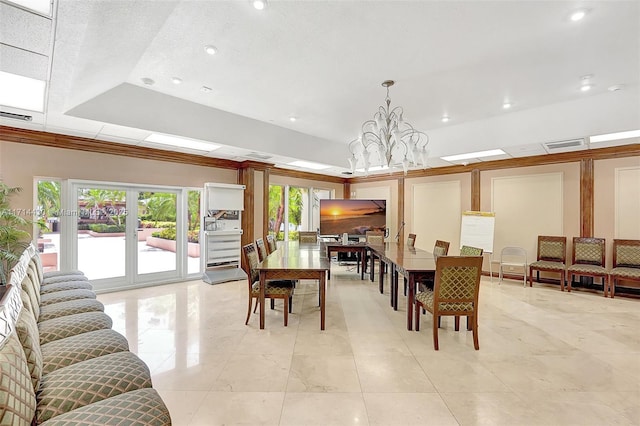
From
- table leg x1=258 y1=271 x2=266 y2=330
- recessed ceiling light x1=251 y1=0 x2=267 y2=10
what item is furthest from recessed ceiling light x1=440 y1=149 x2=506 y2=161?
recessed ceiling light x1=251 y1=0 x2=267 y2=10

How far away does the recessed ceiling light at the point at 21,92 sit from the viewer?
2736 mm

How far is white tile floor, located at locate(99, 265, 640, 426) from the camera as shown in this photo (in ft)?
6.75

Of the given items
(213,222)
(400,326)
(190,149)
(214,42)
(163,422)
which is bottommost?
(400,326)

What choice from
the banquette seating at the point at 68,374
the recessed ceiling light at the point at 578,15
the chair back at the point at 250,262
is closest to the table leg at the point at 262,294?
the chair back at the point at 250,262

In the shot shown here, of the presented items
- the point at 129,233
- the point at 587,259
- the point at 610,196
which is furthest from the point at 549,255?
the point at 129,233

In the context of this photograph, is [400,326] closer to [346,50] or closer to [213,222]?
[346,50]

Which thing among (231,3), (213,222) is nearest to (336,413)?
(231,3)

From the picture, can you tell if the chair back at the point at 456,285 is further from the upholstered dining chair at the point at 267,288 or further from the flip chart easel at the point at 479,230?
the flip chart easel at the point at 479,230

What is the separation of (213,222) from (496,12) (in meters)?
5.61

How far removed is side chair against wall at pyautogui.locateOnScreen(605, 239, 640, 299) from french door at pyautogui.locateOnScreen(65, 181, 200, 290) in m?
7.62

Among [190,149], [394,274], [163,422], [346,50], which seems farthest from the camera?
[190,149]

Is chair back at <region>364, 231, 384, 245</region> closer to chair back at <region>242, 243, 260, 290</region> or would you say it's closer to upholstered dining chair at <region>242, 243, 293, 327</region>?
upholstered dining chair at <region>242, 243, 293, 327</region>

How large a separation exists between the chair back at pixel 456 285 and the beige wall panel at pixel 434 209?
14.5 feet

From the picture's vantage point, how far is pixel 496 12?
7.54ft
